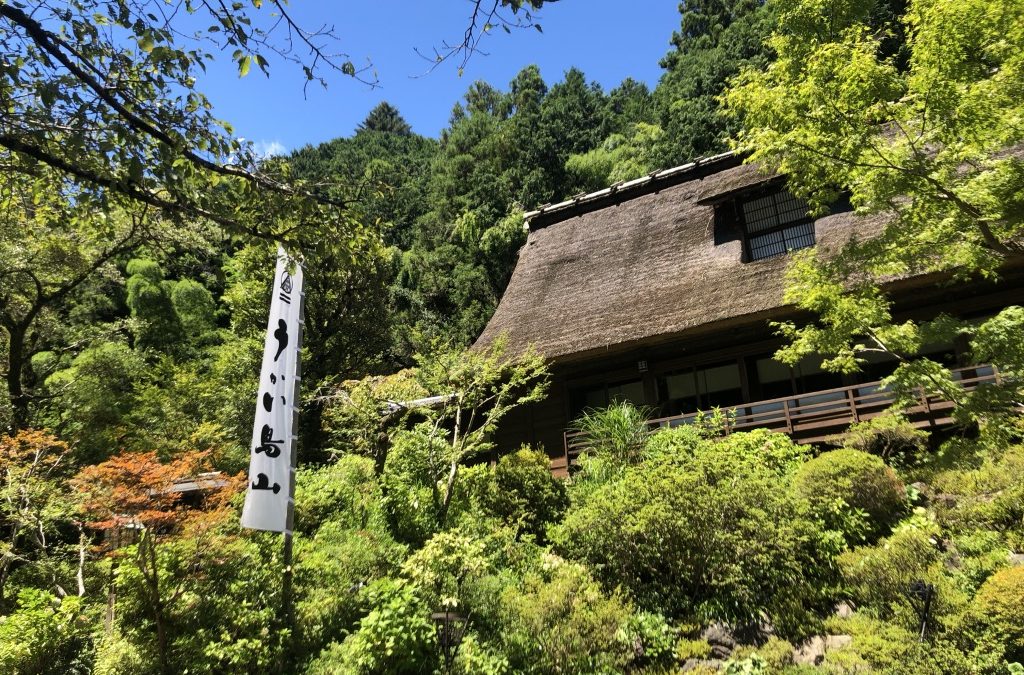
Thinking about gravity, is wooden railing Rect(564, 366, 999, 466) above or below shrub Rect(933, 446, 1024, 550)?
above

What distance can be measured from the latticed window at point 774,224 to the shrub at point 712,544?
641cm

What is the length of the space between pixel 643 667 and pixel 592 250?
10.6m

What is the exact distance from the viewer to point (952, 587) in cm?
516

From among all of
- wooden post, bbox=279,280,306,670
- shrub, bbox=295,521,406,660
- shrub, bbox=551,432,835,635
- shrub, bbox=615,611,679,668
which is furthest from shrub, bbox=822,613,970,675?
wooden post, bbox=279,280,306,670

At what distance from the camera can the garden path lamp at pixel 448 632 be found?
19.0 ft

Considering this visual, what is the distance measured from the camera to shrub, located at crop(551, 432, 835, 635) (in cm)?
599

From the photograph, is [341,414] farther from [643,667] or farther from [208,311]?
[208,311]

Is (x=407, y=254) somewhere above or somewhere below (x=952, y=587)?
above

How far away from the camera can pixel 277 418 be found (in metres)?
7.51

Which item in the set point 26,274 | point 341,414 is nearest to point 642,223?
point 341,414

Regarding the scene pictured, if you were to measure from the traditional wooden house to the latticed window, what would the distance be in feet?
0.08

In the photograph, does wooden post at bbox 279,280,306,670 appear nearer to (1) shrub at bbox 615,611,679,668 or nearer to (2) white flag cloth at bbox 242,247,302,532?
(2) white flag cloth at bbox 242,247,302,532


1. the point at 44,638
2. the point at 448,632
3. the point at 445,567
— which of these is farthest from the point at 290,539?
the point at 44,638

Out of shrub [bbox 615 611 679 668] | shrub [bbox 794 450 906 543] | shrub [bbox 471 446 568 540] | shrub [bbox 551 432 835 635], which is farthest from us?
shrub [bbox 471 446 568 540]
